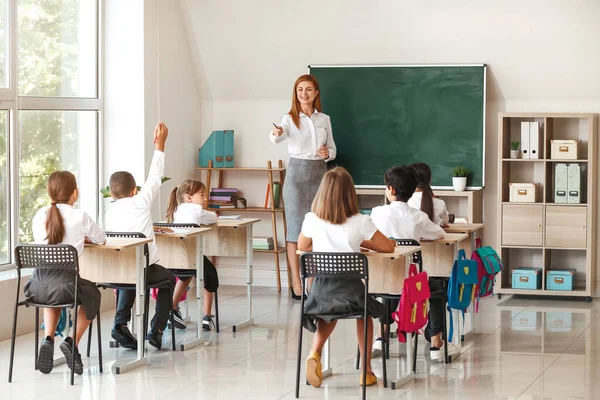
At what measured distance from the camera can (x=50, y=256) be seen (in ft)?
16.3

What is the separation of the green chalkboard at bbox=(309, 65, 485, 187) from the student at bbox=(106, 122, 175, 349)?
9.43ft

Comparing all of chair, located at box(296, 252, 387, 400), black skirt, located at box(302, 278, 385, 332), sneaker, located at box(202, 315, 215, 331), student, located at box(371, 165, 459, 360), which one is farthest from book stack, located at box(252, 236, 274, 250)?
chair, located at box(296, 252, 387, 400)

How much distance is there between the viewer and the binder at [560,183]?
797 centimetres

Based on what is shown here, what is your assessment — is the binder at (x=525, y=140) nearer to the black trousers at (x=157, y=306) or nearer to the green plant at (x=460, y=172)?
the green plant at (x=460, y=172)

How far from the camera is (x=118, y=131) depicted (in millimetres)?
7781

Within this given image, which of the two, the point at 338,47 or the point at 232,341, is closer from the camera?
the point at 232,341

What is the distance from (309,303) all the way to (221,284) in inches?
169

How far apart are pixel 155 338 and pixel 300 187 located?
237cm

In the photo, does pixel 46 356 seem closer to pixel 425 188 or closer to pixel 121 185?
pixel 121 185

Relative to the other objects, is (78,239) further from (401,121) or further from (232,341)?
(401,121)

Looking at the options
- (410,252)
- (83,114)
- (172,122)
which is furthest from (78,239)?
(172,122)

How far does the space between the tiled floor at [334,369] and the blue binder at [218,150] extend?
7.09ft

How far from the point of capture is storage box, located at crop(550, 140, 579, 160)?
7926 millimetres

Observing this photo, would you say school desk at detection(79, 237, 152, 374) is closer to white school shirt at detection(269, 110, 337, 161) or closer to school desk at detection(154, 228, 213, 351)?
school desk at detection(154, 228, 213, 351)
